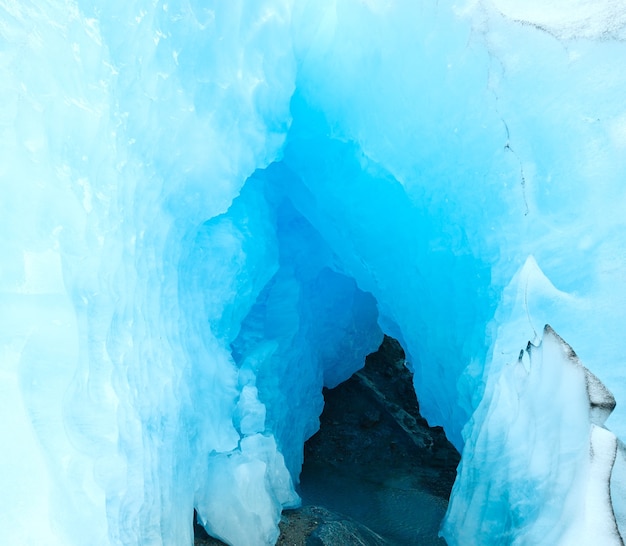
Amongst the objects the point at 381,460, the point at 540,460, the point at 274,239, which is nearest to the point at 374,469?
the point at 381,460

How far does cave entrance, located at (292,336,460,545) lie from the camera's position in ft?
12.3

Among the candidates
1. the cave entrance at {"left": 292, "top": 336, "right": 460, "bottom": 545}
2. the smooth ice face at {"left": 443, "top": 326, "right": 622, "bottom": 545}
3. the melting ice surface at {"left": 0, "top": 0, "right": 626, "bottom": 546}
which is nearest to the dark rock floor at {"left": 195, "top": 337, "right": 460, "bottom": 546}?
the cave entrance at {"left": 292, "top": 336, "right": 460, "bottom": 545}

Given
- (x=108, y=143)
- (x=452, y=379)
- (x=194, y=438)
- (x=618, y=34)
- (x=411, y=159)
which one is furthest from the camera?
(x=452, y=379)

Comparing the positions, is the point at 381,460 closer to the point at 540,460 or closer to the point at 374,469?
the point at 374,469

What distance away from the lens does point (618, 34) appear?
2.71 metres

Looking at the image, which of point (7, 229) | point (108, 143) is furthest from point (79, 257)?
point (108, 143)

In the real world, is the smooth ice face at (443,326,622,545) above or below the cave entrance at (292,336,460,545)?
below

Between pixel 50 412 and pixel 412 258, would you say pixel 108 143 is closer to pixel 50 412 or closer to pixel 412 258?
pixel 50 412

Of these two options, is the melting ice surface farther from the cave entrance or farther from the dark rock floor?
the cave entrance

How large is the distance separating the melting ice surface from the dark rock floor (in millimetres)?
325

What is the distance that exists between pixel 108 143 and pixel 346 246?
5.26ft

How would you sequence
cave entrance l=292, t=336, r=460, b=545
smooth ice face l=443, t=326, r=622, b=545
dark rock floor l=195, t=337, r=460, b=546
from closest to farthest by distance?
smooth ice face l=443, t=326, r=622, b=545
dark rock floor l=195, t=337, r=460, b=546
cave entrance l=292, t=336, r=460, b=545

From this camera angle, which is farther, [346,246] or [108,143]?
[346,246]

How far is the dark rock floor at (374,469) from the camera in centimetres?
345
